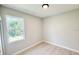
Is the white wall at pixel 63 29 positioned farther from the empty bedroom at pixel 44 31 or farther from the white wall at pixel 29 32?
the white wall at pixel 29 32

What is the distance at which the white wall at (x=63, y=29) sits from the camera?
1571 millimetres

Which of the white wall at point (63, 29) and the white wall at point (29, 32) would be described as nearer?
the white wall at point (29, 32)

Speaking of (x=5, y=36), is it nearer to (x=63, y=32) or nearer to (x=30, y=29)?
(x=30, y=29)

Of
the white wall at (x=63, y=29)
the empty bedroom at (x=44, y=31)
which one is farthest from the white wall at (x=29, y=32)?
the white wall at (x=63, y=29)

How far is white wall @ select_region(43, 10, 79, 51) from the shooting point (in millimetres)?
1571

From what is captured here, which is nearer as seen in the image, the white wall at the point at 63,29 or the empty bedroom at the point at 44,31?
the empty bedroom at the point at 44,31

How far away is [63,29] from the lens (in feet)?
5.56

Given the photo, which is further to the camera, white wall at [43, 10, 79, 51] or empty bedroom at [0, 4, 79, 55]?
white wall at [43, 10, 79, 51]

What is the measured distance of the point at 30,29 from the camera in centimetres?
165

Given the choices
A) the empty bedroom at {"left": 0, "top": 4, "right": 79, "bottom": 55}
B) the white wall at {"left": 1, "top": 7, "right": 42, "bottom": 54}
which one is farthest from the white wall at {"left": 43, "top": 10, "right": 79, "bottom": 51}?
the white wall at {"left": 1, "top": 7, "right": 42, "bottom": 54}

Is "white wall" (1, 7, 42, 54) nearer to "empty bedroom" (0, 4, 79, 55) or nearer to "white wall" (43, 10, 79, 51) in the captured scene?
"empty bedroom" (0, 4, 79, 55)

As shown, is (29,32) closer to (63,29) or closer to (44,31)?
(44,31)
